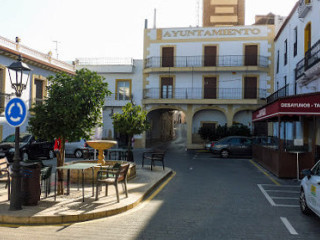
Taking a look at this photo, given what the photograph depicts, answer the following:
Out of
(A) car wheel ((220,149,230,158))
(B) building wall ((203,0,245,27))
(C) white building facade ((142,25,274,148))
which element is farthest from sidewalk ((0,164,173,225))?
(B) building wall ((203,0,245,27))

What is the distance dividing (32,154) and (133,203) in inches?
468

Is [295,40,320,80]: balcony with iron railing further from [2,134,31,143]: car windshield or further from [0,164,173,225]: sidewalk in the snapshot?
[2,134,31,143]: car windshield

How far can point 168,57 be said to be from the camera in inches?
1203

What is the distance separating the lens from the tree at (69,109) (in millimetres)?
8312

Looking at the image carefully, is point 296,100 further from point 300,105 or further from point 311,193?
point 311,193

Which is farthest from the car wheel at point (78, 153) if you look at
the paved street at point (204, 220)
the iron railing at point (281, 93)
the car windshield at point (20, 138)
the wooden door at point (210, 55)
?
the wooden door at point (210, 55)

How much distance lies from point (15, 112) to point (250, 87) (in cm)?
2514

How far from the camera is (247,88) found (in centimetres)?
2930

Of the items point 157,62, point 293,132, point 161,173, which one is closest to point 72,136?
point 161,173

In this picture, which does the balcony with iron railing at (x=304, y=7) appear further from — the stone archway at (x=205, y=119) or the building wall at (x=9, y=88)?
the building wall at (x=9, y=88)

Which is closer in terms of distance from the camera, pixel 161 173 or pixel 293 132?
pixel 161 173

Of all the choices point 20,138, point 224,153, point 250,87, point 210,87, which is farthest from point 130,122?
point 250,87

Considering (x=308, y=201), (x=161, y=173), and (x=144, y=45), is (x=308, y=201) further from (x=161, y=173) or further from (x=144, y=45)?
(x=144, y=45)

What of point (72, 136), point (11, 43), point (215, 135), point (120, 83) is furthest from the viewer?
point (120, 83)
